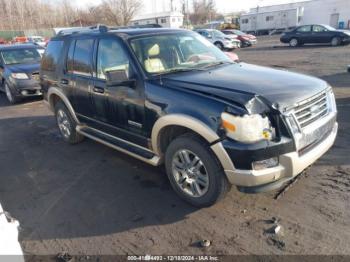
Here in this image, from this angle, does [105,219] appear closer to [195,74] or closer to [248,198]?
[248,198]

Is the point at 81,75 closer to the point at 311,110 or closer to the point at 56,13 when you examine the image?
the point at 311,110

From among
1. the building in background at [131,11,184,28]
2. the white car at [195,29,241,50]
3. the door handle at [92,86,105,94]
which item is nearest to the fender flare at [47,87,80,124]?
the door handle at [92,86,105,94]

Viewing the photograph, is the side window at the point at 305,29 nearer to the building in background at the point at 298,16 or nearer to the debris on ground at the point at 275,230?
the building in background at the point at 298,16

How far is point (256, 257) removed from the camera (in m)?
2.63

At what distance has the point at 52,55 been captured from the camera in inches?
217

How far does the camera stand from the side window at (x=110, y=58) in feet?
12.5

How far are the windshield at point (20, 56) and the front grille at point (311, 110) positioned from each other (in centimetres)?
976

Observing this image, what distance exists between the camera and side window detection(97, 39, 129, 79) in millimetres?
3801

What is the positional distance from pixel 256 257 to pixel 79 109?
3535 mm

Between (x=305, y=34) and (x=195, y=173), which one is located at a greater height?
(x=305, y=34)

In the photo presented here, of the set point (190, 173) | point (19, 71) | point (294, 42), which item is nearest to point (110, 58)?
point (190, 173)

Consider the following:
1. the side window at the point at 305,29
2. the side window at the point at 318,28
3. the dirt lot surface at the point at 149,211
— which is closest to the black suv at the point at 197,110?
the dirt lot surface at the point at 149,211

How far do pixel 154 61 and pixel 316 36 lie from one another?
22.2 metres

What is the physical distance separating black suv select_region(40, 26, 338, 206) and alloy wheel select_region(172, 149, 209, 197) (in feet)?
0.04
